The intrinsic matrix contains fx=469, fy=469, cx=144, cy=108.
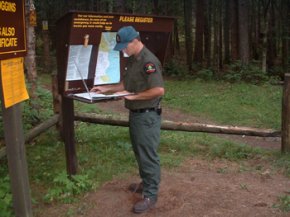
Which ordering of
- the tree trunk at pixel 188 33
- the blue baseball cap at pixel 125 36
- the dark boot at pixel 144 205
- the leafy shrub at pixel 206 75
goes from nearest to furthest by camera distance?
the blue baseball cap at pixel 125 36, the dark boot at pixel 144 205, the leafy shrub at pixel 206 75, the tree trunk at pixel 188 33

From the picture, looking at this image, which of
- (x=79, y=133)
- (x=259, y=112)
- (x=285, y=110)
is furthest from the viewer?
(x=259, y=112)

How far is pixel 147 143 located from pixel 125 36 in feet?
3.51

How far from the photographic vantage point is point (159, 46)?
570 cm

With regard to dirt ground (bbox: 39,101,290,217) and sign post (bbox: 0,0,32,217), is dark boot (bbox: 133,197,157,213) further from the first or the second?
sign post (bbox: 0,0,32,217)

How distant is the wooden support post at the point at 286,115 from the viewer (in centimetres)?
653

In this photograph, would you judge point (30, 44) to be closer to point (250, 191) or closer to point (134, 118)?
point (134, 118)

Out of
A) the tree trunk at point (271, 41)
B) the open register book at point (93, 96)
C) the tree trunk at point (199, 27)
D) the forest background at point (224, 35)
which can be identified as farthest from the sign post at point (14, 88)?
the tree trunk at point (271, 41)

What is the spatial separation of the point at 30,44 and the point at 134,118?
4315 mm

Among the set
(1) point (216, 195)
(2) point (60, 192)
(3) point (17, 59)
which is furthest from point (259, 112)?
(3) point (17, 59)

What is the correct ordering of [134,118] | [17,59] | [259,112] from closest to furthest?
1. [17,59]
2. [134,118]
3. [259,112]

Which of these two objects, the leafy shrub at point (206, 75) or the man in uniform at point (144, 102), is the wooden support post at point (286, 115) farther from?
the leafy shrub at point (206, 75)

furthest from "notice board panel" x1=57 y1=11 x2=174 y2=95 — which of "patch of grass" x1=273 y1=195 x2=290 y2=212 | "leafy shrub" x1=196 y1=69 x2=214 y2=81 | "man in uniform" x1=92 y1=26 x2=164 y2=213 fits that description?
"leafy shrub" x1=196 y1=69 x2=214 y2=81

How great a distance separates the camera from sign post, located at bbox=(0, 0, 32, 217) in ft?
11.2

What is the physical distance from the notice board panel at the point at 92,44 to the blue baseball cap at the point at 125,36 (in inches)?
23.4
